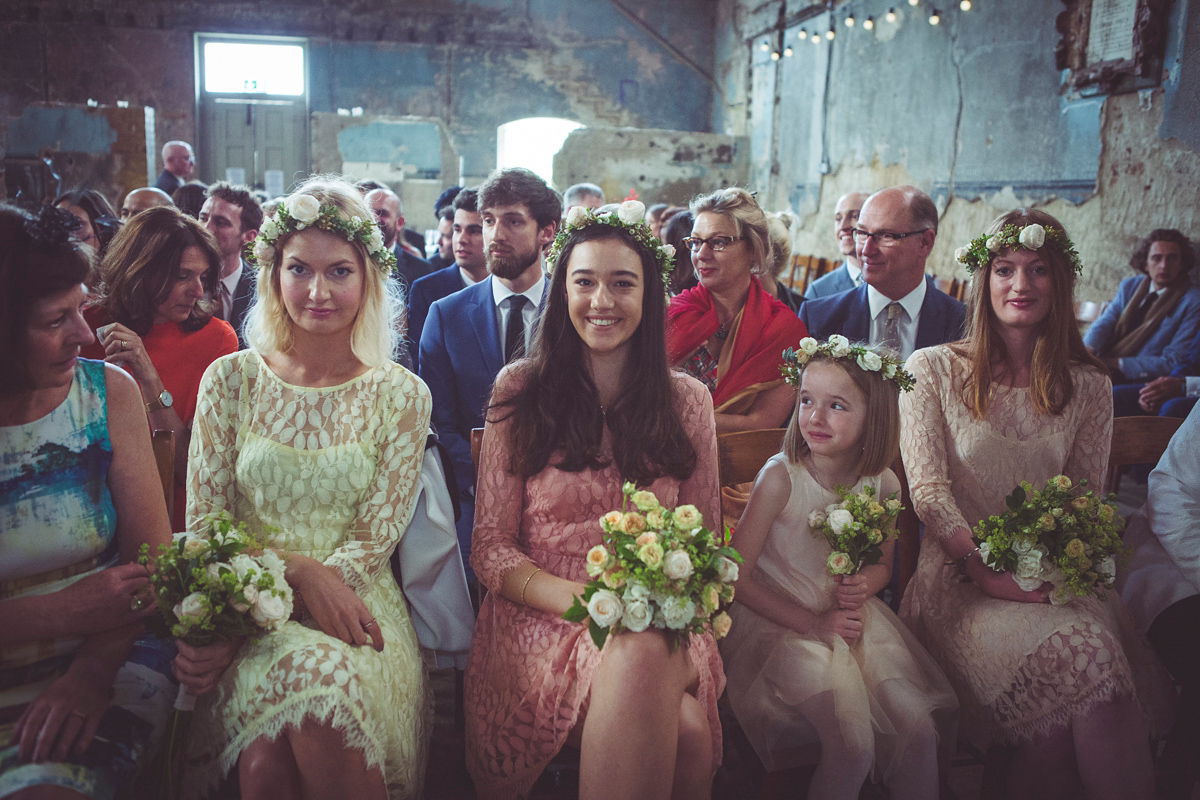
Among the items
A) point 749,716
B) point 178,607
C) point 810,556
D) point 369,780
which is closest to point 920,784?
point 749,716

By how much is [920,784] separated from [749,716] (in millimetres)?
416

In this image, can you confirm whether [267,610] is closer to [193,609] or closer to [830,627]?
[193,609]

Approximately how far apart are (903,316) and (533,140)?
11.7 metres

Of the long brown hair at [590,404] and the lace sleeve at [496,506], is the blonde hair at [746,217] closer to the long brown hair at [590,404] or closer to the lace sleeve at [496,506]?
the long brown hair at [590,404]

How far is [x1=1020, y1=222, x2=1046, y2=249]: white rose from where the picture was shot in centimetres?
242

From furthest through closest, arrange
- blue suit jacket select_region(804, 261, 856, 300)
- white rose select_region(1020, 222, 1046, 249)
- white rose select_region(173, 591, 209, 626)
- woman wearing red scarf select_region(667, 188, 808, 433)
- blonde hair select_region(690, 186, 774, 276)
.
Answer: blue suit jacket select_region(804, 261, 856, 300) < blonde hair select_region(690, 186, 774, 276) < woman wearing red scarf select_region(667, 188, 808, 433) < white rose select_region(1020, 222, 1046, 249) < white rose select_region(173, 591, 209, 626)

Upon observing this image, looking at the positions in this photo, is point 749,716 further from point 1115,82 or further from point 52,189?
point 52,189

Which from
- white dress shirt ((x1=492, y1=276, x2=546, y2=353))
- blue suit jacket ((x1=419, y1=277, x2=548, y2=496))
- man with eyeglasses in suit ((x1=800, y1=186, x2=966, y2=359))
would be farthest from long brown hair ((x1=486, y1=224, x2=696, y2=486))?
man with eyeglasses in suit ((x1=800, y1=186, x2=966, y2=359))

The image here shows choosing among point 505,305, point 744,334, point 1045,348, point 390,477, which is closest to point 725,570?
point 390,477

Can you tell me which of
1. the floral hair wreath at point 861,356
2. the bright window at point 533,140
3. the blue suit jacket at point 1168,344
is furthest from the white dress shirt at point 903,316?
the bright window at point 533,140

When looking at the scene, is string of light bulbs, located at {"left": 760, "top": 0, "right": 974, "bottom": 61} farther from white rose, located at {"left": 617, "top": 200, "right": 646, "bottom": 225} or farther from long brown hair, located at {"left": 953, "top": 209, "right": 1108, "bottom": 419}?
white rose, located at {"left": 617, "top": 200, "right": 646, "bottom": 225}

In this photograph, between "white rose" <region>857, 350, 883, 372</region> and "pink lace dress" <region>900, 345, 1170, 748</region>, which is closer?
"pink lace dress" <region>900, 345, 1170, 748</region>

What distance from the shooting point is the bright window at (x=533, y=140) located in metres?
14.0

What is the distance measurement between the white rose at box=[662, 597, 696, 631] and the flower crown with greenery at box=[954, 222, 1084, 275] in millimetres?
1467
